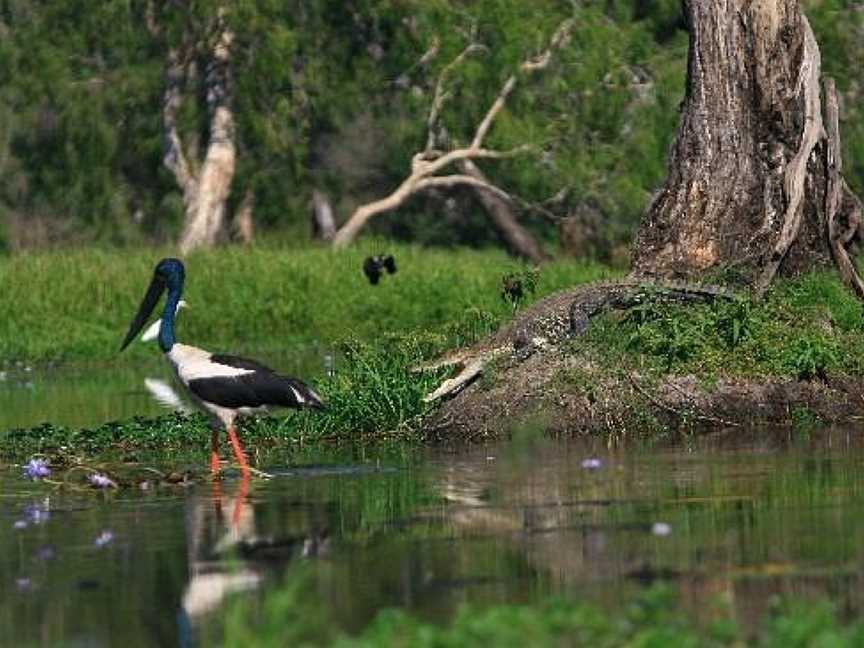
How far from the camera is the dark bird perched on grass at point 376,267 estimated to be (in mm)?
34000

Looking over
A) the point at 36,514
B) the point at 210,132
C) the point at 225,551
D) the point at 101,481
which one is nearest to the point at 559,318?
the point at 101,481

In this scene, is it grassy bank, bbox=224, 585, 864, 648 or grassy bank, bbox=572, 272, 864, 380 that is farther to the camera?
grassy bank, bbox=572, 272, 864, 380

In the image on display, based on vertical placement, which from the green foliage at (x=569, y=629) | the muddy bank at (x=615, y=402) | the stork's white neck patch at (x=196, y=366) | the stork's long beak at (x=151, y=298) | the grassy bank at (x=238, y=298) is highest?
the grassy bank at (x=238, y=298)

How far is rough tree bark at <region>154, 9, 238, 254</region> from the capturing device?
42469 millimetres

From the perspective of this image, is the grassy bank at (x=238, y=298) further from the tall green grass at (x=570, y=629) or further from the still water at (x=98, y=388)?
the tall green grass at (x=570, y=629)

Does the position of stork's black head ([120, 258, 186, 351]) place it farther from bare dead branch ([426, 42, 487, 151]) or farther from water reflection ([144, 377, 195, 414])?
bare dead branch ([426, 42, 487, 151])

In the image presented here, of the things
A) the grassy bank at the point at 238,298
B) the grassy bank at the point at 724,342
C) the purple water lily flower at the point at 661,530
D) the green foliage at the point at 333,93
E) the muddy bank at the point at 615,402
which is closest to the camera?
the purple water lily flower at the point at 661,530

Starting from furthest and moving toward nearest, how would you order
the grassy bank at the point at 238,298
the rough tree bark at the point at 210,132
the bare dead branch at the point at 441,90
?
the rough tree bark at the point at 210,132 → the bare dead branch at the point at 441,90 → the grassy bank at the point at 238,298

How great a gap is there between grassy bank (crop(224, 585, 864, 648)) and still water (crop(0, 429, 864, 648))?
0.78 metres

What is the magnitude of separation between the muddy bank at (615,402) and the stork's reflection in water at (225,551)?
3.46 metres

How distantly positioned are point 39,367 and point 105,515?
634 inches

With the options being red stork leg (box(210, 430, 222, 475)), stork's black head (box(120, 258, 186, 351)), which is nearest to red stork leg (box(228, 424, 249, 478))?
red stork leg (box(210, 430, 222, 475))

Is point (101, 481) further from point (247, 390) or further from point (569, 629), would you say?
point (569, 629)

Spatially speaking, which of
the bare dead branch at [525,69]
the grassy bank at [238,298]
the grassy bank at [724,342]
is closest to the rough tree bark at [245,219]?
the bare dead branch at [525,69]
